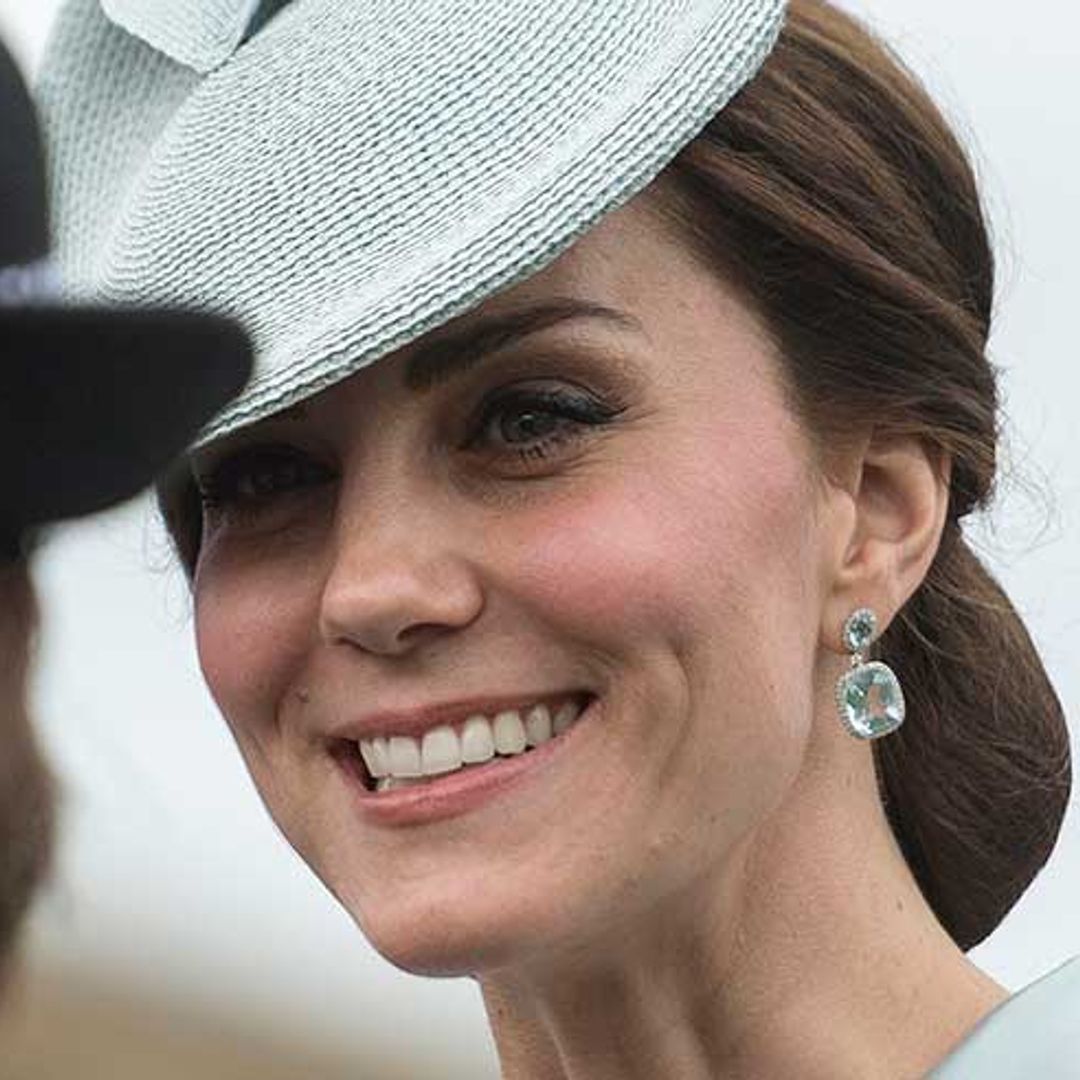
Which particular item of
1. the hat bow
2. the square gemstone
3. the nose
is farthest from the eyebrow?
the square gemstone

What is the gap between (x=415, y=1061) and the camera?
1166 cm

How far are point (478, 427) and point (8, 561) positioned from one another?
0.62 meters

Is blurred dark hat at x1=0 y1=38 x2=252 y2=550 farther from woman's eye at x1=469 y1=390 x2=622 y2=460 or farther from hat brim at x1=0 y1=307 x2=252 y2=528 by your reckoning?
woman's eye at x1=469 y1=390 x2=622 y2=460

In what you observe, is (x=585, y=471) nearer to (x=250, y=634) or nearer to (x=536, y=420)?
(x=536, y=420)

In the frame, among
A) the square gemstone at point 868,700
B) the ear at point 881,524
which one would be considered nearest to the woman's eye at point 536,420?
the ear at point 881,524

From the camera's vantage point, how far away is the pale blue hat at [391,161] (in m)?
2.94

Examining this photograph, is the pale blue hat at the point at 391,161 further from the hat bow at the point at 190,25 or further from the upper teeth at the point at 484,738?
the upper teeth at the point at 484,738

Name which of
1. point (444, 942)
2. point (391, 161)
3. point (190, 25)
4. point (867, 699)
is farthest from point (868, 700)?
point (190, 25)

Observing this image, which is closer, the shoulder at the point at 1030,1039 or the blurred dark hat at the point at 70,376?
the blurred dark hat at the point at 70,376

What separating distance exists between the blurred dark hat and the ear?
677mm

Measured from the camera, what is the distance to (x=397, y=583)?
2992 millimetres

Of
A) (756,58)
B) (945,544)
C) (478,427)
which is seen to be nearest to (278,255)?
(478,427)

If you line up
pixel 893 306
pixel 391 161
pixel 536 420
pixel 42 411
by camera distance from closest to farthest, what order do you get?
pixel 42 411 < pixel 391 161 < pixel 536 420 < pixel 893 306

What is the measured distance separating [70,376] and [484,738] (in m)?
0.65
